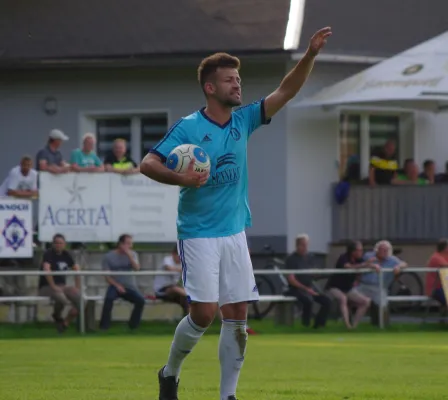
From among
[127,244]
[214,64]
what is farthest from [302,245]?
[214,64]

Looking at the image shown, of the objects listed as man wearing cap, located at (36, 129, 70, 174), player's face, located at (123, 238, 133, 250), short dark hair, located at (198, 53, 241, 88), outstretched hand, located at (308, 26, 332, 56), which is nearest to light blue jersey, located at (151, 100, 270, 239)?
short dark hair, located at (198, 53, 241, 88)

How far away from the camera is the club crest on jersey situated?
9445mm

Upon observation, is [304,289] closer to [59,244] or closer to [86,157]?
[59,244]

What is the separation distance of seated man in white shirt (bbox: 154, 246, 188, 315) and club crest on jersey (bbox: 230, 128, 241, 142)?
41.2 ft

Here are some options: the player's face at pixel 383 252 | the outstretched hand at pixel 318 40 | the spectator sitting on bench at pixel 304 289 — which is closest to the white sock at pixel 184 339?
the outstretched hand at pixel 318 40

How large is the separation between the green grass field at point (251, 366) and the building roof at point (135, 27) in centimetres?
729

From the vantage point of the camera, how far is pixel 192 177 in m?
8.95

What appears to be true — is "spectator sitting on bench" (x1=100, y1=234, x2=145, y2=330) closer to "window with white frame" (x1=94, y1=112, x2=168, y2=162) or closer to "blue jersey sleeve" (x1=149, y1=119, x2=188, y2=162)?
"window with white frame" (x1=94, y1=112, x2=168, y2=162)

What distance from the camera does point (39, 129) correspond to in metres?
27.8

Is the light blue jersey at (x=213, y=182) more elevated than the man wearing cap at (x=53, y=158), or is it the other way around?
the man wearing cap at (x=53, y=158)

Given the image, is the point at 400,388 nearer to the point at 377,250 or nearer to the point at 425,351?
the point at 425,351

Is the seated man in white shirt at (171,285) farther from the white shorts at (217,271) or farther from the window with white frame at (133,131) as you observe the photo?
the white shorts at (217,271)

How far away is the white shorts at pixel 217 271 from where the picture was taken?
30.3 ft

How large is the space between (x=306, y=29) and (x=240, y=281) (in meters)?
17.8
